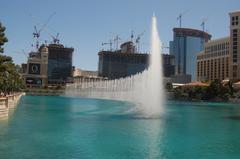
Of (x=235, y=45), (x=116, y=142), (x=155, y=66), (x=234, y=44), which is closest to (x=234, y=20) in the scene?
(x=234, y=44)

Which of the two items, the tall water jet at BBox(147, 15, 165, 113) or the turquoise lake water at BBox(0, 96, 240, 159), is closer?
the turquoise lake water at BBox(0, 96, 240, 159)

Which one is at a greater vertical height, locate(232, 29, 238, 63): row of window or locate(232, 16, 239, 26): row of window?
locate(232, 16, 239, 26): row of window

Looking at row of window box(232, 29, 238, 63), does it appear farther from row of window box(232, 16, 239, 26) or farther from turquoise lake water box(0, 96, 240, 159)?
turquoise lake water box(0, 96, 240, 159)

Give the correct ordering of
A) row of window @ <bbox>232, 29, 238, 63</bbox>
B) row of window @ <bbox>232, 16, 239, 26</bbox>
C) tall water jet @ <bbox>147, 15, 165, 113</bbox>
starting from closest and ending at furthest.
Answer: tall water jet @ <bbox>147, 15, 165, 113</bbox>
row of window @ <bbox>232, 29, 238, 63</bbox>
row of window @ <bbox>232, 16, 239, 26</bbox>

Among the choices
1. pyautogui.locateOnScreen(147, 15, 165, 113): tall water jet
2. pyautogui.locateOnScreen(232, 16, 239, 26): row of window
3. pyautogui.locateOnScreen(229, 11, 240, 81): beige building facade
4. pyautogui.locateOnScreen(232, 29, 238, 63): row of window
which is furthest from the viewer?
pyautogui.locateOnScreen(232, 16, 239, 26): row of window

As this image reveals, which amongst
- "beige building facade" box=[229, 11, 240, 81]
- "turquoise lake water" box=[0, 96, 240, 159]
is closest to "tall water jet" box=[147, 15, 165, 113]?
"turquoise lake water" box=[0, 96, 240, 159]

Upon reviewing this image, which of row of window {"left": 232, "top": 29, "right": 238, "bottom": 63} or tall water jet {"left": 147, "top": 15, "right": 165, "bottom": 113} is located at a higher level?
row of window {"left": 232, "top": 29, "right": 238, "bottom": 63}

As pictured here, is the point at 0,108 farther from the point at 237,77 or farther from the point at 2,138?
the point at 237,77

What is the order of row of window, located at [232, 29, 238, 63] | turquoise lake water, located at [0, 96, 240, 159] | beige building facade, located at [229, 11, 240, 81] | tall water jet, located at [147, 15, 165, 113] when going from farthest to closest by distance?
row of window, located at [232, 29, 238, 63] < beige building facade, located at [229, 11, 240, 81] < tall water jet, located at [147, 15, 165, 113] < turquoise lake water, located at [0, 96, 240, 159]

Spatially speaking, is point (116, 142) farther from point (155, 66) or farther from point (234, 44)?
point (234, 44)

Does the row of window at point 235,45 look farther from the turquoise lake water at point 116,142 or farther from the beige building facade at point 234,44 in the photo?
the turquoise lake water at point 116,142

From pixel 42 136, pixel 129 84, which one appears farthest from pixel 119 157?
pixel 129 84

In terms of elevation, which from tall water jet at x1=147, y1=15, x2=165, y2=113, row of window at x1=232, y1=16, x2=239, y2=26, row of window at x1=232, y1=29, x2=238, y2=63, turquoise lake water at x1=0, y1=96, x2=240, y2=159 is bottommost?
turquoise lake water at x1=0, y1=96, x2=240, y2=159

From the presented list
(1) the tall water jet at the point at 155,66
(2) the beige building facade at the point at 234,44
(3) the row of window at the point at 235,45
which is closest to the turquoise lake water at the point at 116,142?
(1) the tall water jet at the point at 155,66
